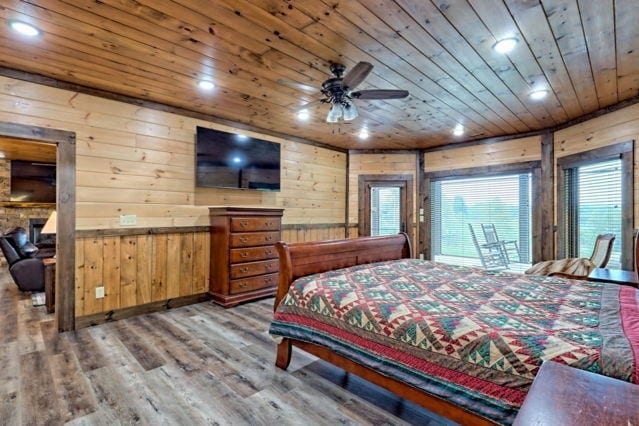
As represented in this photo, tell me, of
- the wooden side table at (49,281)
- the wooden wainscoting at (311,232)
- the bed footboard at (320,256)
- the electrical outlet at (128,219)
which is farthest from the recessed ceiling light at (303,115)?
the wooden side table at (49,281)

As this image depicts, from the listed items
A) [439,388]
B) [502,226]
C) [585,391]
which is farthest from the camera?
[502,226]

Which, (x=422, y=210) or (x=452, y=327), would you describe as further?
(x=422, y=210)

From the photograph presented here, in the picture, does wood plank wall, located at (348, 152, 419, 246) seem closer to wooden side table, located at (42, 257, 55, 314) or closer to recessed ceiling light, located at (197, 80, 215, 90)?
recessed ceiling light, located at (197, 80, 215, 90)

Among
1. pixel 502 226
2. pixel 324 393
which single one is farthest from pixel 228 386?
pixel 502 226

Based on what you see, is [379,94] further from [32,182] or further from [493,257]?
[32,182]

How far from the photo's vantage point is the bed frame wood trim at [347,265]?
5.07 ft

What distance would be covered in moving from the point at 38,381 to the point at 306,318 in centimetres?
185

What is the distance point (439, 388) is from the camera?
1.50 m

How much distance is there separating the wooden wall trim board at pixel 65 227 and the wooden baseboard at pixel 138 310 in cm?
12

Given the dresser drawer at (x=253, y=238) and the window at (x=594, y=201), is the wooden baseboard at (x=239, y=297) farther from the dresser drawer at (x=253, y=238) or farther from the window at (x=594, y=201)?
the window at (x=594, y=201)

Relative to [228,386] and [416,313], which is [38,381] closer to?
[228,386]

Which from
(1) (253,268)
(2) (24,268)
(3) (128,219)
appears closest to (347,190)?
(1) (253,268)

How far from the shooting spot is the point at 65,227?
3162 millimetres

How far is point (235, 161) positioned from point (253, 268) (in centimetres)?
142
